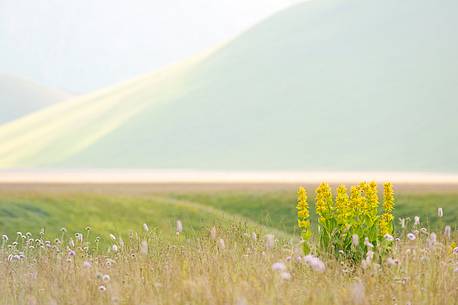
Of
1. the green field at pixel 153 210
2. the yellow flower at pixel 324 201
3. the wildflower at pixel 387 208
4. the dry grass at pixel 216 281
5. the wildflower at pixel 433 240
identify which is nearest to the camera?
the dry grass at pixel 216 281

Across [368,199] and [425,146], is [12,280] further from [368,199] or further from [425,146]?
[425,146]

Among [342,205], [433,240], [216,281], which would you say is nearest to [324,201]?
[342,205]

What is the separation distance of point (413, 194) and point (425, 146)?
5645 cm

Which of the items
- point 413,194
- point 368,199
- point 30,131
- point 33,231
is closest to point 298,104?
point 30,131

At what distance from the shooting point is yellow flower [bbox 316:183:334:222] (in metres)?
13.4

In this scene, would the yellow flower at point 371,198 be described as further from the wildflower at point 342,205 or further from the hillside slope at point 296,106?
the hillside slope at point 296,106

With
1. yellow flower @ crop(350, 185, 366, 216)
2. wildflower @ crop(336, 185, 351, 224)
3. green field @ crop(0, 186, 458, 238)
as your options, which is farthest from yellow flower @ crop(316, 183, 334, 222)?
green field @ crop(0, 186, 458, 238)

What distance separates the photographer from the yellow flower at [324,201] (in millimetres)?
13430

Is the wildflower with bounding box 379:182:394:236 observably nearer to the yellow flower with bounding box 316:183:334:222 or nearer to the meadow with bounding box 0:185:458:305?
the meadow with bounding box 0:185:458:305

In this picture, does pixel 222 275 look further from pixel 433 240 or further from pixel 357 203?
pixel 357 203

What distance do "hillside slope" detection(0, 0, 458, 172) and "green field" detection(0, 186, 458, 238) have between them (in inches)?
1958

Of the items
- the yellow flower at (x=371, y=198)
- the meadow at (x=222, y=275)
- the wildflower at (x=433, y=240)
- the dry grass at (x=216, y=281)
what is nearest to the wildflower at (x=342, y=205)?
the yellow flower at (x=371, y=198)

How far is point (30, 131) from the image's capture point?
404ft

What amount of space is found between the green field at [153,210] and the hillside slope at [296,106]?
49.7 meters
